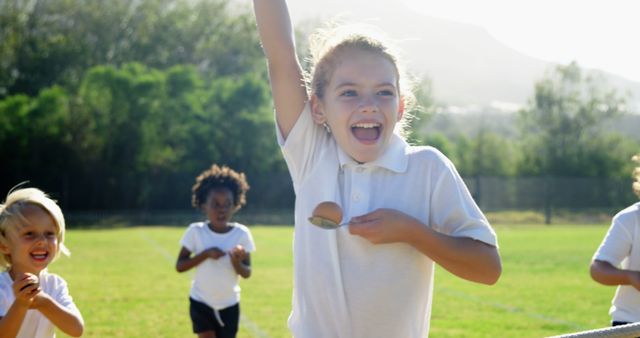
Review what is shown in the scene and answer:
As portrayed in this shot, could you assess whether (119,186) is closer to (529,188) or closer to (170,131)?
(170,131)

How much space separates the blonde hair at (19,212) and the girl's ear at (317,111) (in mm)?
2082

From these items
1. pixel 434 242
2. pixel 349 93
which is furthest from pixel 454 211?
pixel 349 93

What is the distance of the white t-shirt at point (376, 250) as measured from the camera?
8.64 ft

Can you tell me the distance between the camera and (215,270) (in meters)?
7.77

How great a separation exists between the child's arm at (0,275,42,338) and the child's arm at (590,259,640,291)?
3.05 metres

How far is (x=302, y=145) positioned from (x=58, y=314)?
1907 mm

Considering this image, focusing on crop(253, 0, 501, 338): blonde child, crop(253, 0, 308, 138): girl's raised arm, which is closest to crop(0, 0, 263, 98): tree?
crop(253, 0, 308, 138): girl's raised arm

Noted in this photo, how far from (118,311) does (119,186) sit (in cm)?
3108

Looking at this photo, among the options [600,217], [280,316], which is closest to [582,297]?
[280,316]

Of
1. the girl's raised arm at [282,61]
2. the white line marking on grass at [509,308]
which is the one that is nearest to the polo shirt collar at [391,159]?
the girl's raised arm at [282,61]

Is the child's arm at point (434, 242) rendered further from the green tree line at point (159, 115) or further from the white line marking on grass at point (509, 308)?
the green tree line at point (159, 115)

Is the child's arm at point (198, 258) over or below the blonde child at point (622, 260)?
below

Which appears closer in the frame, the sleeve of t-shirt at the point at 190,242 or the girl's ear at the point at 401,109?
the girl's ear at the point at 401,109

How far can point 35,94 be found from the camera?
2243 inches
